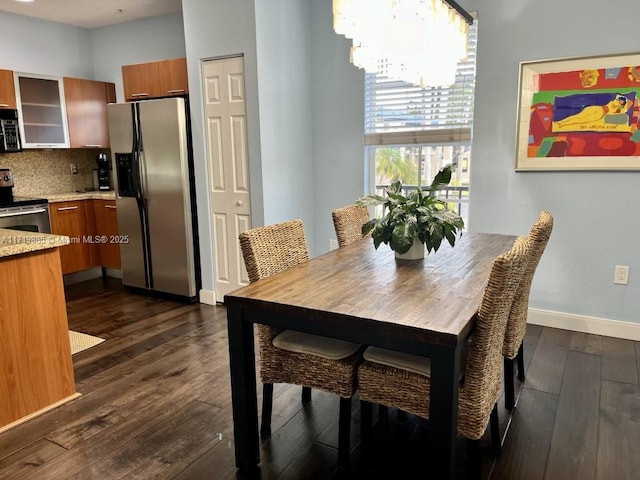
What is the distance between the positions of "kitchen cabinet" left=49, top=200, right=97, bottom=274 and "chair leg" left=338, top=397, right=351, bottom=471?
144 inches

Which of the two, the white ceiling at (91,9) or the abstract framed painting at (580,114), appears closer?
the abstract framed painting at (580,114)

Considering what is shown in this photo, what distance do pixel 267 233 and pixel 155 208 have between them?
90.4 inches

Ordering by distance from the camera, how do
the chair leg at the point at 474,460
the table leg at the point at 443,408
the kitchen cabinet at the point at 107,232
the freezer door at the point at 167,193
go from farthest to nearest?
1. the kitchen cabinet at the point at 107,232
2. the freezer door at the point at 167,193
3. the chair leg at the point at 474,460
4. the table leg at the point at 443,408

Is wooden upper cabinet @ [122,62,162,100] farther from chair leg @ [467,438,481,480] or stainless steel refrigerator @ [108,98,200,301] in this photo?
chair leg @ [467,438,481,480]

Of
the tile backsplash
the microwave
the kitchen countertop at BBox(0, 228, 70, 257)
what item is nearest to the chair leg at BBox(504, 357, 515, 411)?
the kitchen countertop at BBox(0, 228, 70, 257)

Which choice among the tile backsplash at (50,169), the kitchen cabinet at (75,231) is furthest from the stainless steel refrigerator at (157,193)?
the tile backsplash at (50,169)

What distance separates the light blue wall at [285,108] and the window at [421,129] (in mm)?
557

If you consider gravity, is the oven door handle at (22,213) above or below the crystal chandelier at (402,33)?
below

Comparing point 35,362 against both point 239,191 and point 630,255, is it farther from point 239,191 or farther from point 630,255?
point 630,255

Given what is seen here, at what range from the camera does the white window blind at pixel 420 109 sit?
11.5 ft

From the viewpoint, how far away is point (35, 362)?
7.69 ft

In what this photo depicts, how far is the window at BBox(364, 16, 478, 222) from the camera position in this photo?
352cm

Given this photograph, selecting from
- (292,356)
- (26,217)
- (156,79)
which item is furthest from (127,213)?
(292,356)

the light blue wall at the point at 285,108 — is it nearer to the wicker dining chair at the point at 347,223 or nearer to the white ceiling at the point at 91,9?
the wicker dining chair at the point at 347,223
